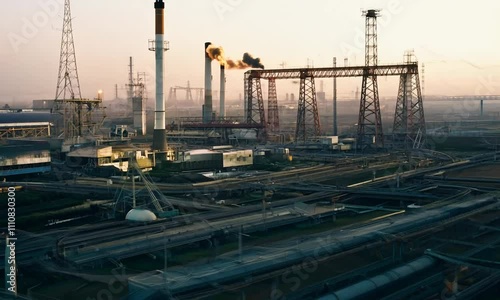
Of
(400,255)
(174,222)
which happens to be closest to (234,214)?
(174,222)

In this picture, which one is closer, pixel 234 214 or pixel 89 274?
pixel 89 274

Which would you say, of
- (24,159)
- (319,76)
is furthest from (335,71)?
(24,159)

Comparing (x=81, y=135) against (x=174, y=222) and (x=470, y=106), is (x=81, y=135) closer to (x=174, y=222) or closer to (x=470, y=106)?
(x=174, y=222)

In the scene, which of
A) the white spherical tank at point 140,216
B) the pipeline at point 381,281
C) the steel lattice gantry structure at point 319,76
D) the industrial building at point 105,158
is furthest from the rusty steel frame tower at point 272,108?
the pipeline at point 381,281

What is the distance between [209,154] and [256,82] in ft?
41.6

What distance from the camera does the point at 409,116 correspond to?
115 feet

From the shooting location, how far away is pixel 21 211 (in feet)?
53.3

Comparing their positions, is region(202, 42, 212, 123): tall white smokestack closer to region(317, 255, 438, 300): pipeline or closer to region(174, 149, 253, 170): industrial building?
region(174, 149, 253, 170): industrial building

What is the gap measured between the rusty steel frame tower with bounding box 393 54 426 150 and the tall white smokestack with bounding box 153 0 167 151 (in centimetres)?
1392

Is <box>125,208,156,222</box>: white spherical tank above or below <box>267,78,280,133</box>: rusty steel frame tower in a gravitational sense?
below

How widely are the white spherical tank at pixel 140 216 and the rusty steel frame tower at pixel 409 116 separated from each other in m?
21.8

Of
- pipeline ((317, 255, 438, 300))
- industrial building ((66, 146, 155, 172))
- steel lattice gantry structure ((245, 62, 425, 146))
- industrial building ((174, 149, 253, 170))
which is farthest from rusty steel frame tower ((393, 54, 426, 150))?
pipeline ((317, 255, 438, 300))

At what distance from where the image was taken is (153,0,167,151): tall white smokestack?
27108mm

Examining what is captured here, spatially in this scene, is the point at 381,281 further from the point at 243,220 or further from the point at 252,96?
the point at 252,96
